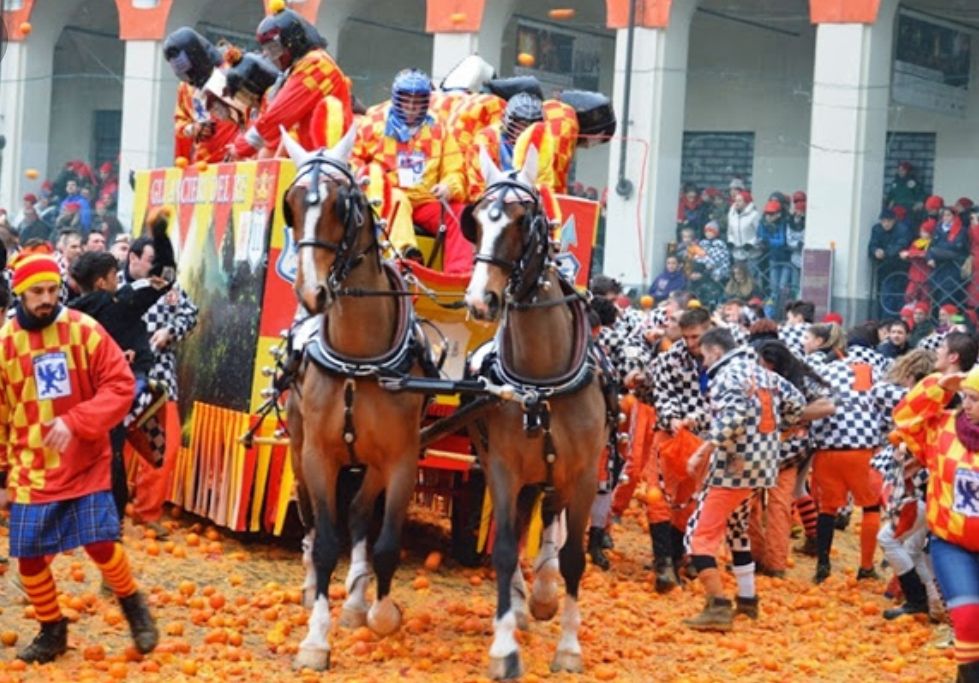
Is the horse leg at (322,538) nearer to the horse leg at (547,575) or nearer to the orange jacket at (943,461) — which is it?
the horse leg at (547,575)

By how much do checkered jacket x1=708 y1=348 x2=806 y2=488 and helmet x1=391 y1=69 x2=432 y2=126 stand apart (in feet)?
8.03

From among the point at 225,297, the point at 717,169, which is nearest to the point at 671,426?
the point at 225,297

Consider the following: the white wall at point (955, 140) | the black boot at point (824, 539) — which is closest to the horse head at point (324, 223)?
the black boot at point (824, 539)

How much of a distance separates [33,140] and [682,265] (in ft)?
41.8

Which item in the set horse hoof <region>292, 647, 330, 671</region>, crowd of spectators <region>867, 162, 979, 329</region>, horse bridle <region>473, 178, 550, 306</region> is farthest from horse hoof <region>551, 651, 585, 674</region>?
crowd of spectators <region>867, 162, 979, 329</region>

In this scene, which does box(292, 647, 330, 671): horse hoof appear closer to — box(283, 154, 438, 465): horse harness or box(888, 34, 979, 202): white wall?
box(283, 154, 438, 465): horse harness

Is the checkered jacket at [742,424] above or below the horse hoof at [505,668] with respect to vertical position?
above

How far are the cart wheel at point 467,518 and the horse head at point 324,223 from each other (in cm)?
289

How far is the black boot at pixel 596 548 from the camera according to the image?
1371cm

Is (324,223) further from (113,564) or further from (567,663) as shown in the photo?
(567,663)

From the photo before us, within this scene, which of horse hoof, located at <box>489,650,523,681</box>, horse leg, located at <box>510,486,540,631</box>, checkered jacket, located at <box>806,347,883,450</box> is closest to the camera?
horse hoof, located at <box>489,650,523,681</box>

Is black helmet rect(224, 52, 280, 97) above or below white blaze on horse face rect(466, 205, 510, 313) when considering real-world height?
above

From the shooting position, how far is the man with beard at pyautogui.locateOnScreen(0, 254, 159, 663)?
9117mm

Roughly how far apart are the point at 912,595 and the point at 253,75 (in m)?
5.38
